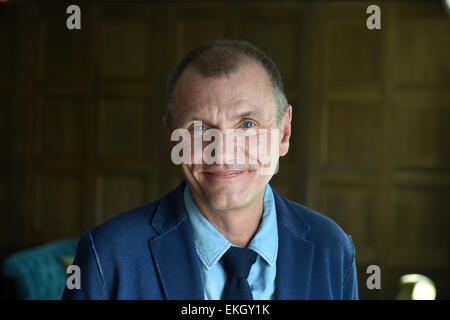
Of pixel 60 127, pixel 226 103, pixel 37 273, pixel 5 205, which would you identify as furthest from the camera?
pixel 5 205

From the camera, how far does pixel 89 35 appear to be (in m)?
2.89

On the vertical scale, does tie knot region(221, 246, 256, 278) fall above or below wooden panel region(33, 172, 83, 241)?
above

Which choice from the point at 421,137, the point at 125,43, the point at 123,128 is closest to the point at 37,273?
the point at 123,128

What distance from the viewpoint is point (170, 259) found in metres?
0.80

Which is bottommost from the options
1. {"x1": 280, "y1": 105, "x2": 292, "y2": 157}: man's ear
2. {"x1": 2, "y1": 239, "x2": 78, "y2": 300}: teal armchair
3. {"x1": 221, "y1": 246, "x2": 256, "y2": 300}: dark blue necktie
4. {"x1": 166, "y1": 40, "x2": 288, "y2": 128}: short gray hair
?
{"x1": 2, "y1": 239, "x2": 78, "y2": 300}: teal armchair

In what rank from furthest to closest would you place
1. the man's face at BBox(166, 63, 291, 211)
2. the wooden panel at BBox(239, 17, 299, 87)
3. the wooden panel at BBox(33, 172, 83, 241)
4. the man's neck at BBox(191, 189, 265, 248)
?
1. the wooden panel at BBox(33, 172, 83, 241)
2. the wooden panel at BBox(239, 17, 299, 87)
3. the man's neck at BBox(191, 189, 265, 248)
4. the man's face at BBox(166, 63, 291, 211)

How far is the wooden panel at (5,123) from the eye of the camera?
3025 mm

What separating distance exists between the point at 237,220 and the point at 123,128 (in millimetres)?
2134

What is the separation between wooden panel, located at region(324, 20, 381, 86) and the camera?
2648 millimetres

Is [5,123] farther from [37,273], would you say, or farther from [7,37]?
[37,273]

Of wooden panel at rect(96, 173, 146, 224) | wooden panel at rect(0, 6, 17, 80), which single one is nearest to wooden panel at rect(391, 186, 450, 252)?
wooden panel at rect(96, 173, 146, 224)

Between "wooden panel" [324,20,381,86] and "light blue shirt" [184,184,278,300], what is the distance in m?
1.97

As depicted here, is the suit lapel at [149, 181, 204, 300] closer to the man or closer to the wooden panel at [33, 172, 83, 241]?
the man
